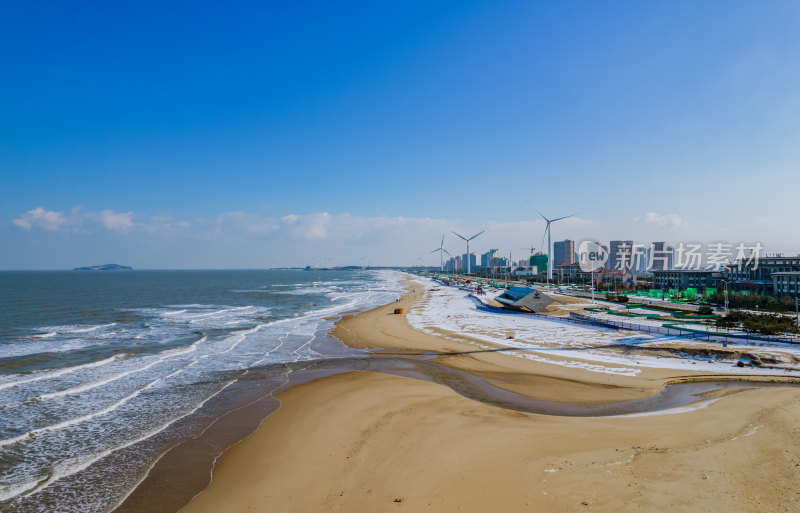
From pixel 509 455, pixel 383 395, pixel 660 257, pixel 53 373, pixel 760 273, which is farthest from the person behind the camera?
pixel 660 257

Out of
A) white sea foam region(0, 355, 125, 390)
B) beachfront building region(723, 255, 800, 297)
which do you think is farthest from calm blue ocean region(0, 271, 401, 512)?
beachfront building region(723, 255, 800, 297)

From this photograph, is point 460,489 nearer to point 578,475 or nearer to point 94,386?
point 578,475

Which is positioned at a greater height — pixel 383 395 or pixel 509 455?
pixel 509 455

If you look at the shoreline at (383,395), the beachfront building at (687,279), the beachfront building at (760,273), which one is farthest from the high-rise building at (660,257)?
the shoreline at (383,395)

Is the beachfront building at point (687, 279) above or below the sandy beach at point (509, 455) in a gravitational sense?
above

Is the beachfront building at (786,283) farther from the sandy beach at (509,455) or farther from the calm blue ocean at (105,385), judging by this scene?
the calm blue ocean at (105,385)

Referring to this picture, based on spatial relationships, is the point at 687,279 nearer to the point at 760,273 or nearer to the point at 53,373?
Answer: the point at 760,273

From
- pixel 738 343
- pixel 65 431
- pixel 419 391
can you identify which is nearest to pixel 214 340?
pixel 65 431

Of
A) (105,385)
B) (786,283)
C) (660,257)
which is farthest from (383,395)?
(660,257)
